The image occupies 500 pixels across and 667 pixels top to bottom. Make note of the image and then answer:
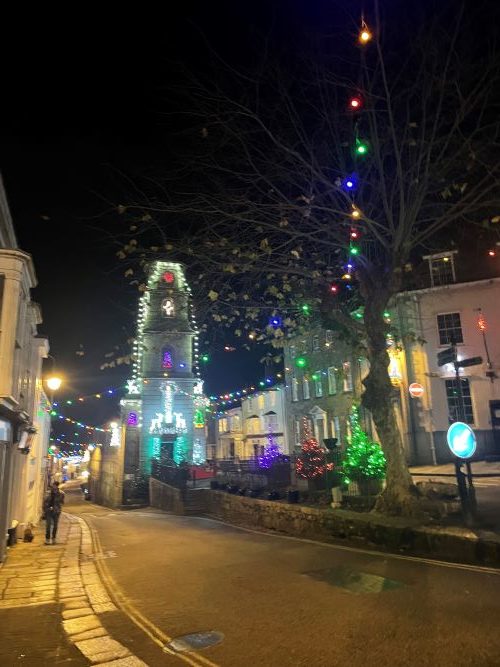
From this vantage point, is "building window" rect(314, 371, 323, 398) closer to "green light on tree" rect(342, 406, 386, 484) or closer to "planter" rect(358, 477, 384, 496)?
"green light on tree" rect(342, 406, 386, 484)

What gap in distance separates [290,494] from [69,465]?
112 metres

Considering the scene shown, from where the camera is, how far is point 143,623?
6477mm

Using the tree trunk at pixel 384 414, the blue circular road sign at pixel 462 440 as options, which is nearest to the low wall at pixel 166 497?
the tree trunk at pixel 384 414

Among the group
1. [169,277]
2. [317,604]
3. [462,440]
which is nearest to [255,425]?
[169,277]

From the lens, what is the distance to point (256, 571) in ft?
29.4

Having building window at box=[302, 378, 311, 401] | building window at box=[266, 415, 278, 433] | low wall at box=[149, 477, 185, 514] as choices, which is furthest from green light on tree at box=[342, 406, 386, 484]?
building window at box=[266, 415, 278, 433]

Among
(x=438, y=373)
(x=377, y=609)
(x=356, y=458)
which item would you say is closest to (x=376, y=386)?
(x=356, y=458)

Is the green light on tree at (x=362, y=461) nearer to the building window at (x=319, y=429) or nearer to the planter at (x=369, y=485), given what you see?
the planter at (x=369, y=485)

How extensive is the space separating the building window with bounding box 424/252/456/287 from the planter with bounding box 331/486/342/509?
17.3 metres

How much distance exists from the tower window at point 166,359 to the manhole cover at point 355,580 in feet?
116

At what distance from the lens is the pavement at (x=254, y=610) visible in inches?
204

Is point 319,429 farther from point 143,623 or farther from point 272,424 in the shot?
point 143,623

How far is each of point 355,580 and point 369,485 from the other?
26.4 feet

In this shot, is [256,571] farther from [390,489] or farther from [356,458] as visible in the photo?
[356,458]
